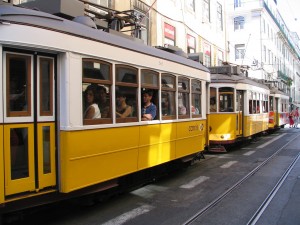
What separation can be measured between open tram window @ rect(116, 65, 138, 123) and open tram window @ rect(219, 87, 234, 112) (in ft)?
27.7

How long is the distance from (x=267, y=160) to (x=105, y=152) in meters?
7.50

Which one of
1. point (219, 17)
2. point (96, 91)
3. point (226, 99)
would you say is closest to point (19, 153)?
point (96, 91)

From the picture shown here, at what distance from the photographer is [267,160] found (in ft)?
39.4

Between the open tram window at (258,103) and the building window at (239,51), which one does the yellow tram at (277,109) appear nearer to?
the open tram window at (258,103)

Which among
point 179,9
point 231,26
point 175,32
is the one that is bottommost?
point 175,32

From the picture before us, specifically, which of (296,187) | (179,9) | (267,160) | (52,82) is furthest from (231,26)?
(52,82)

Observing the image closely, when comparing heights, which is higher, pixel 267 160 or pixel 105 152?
pixel 105 152

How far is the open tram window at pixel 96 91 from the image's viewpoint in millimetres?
5625

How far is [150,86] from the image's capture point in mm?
7344

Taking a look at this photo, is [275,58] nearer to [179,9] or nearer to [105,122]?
[179,9]

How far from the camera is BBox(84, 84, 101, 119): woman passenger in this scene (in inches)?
223

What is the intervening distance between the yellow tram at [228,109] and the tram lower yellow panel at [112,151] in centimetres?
584

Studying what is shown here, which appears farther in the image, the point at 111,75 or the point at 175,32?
the point at 175,32

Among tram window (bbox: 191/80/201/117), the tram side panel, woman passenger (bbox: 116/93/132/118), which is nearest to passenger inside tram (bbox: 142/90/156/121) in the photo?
woman passenger (bbox: 116/93/132/118)
